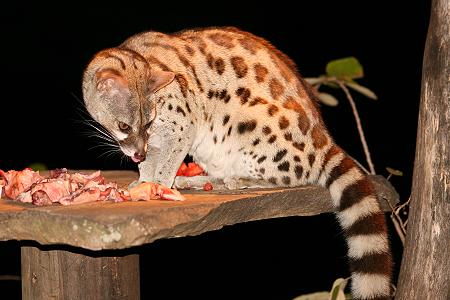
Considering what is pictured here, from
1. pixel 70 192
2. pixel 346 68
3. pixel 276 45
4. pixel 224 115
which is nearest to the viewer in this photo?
pixel 70 192

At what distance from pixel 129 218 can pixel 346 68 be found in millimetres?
2662

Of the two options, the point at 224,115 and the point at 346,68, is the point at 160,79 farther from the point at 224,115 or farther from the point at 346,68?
the point at 346,68

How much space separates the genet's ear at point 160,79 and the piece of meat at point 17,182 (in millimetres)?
809

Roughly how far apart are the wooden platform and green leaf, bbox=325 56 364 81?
48.0 inches

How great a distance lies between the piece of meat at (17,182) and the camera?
4.06m

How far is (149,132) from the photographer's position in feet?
15.4

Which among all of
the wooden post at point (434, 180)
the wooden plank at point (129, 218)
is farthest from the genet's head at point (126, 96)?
the wooden post at point (434, 180)

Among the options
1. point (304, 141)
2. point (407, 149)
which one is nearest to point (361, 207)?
point (304, 141)

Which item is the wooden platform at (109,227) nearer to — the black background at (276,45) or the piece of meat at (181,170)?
the piece of meat at (181,170)

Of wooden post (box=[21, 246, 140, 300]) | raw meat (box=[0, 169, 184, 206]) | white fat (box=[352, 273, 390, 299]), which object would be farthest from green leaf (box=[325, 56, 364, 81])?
wooden post (box=[21, 246, 140, 300])

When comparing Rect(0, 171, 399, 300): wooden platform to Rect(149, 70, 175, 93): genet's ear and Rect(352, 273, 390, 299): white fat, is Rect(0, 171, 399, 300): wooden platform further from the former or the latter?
Rect(149, 70, 175, 93): genet's ear

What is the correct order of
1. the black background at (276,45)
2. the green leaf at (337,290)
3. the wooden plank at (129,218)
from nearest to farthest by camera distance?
the wooden plank at (129,218) < the green leaf at (337,290) < the black background at (276,45)

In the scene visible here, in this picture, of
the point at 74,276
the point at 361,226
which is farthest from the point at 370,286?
the point at 74,276

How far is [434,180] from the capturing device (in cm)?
361
